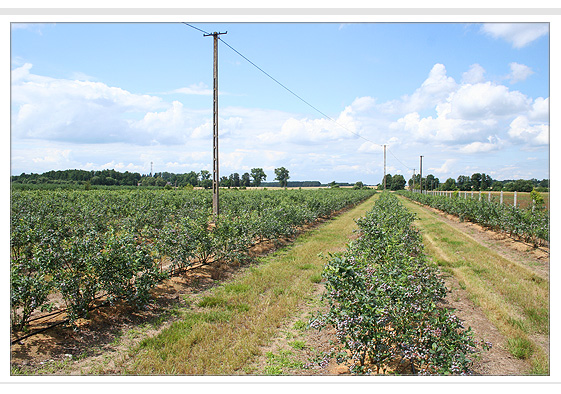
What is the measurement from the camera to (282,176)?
7900cm

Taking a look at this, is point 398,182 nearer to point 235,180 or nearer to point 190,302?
point 235,180

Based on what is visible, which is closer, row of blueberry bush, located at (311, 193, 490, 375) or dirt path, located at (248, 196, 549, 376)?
row of blueberry bush, located at (311, 193, 490, 375)

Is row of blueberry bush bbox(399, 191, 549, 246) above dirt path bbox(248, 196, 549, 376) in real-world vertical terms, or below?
above

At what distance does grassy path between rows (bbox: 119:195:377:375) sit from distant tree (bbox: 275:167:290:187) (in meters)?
68.0

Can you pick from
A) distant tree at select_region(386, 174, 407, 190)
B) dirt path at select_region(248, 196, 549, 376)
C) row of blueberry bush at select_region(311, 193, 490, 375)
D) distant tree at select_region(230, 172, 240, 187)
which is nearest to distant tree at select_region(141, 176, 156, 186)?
distant tree at select_region(230, 172, 240, 187)

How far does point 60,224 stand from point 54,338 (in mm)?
5983

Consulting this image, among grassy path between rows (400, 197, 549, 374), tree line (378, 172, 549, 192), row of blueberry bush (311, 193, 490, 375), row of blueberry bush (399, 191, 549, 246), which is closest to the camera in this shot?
row of blueberry bush (311, 193, 490, 375)

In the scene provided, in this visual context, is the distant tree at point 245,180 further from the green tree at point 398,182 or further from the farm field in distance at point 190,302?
the green tree at point 398,182

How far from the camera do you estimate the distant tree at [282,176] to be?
3019 inches

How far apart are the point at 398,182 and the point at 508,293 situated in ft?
417

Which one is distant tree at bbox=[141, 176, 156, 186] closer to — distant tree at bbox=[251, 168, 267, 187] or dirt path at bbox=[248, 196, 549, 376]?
distant tree at bbox=[251, 168, 267, 187]

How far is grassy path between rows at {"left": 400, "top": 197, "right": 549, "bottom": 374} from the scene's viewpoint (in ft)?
15.2

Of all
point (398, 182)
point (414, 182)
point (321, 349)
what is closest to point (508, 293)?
point (321, 349)

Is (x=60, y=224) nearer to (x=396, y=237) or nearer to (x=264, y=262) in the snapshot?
(x=264, y=262)
